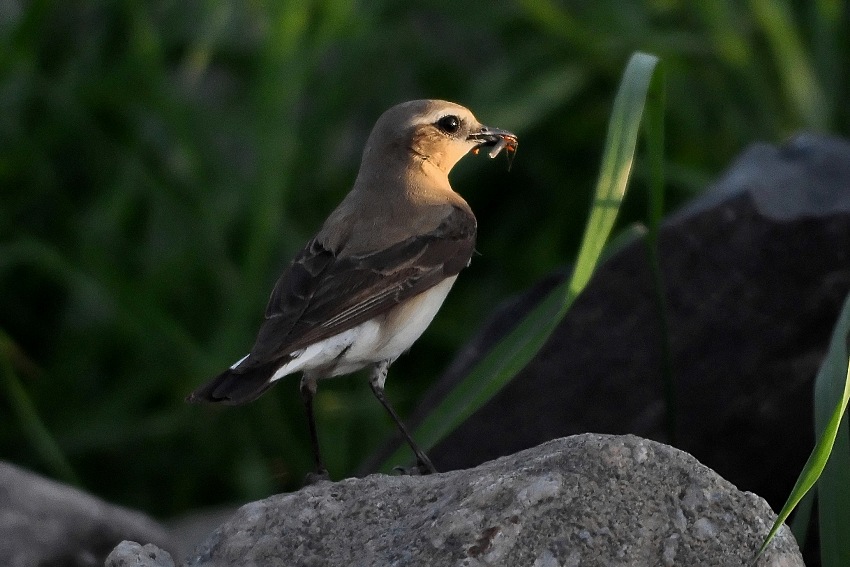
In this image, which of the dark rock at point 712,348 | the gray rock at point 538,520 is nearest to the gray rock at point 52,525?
the gray rock at point 538,520

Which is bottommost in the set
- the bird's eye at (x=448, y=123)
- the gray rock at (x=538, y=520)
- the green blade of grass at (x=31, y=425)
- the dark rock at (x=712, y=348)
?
the green blade of grass at (x=31, y=425)

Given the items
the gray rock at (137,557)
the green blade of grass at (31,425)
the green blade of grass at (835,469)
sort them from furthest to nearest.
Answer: the green blade of grass at (31,425) < the green blade of grass at (835,469) < the gray rock at (137,557)

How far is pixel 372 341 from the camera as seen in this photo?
14.5ft

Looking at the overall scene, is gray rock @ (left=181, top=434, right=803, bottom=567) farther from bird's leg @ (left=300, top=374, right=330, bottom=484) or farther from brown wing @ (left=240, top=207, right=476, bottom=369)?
bird's leg @ (left=300, top=374, right=330, bottom=484)

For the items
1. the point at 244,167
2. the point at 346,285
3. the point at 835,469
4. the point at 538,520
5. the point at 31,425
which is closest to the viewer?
the point at 538,520

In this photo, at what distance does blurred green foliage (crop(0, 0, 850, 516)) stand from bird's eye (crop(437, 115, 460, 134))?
1.98 m

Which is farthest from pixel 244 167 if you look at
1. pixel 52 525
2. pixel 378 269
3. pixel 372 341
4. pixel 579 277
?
pixel 579 277

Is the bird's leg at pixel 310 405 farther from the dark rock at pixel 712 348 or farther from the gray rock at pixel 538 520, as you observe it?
the gray rock at pixel 538 520

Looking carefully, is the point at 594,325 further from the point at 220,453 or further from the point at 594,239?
the point at 220,453

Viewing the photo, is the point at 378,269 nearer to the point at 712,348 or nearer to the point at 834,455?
the point at 712,348

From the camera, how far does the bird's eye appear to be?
5.01 meters

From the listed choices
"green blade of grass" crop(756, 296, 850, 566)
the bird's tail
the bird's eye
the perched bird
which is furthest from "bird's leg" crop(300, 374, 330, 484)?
"green blade of grass" crop(756, 296, 850, 566)

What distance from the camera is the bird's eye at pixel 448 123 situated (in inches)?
197

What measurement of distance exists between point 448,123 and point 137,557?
8.12 ft
